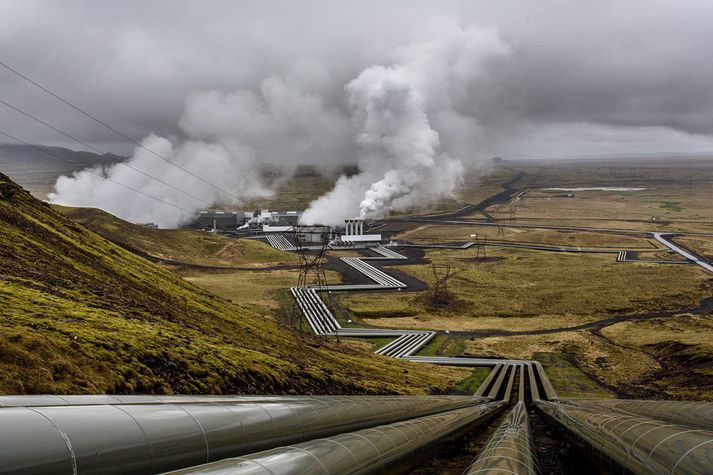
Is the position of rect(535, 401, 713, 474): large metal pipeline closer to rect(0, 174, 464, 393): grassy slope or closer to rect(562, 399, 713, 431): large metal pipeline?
rect(562, 399, 713, 431): large metal pipeline

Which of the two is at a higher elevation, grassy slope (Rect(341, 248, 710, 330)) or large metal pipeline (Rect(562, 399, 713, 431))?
large metal pipeline (Rect(562, 399, 713, 431))


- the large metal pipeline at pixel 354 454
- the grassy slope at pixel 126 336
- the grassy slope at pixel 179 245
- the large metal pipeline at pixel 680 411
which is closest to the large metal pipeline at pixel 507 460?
the large metal pipeline at pixel 354 454

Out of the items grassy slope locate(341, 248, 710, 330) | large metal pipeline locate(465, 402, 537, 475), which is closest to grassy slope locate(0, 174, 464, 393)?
large metal pipeline locate(465, 402, 537, 475)

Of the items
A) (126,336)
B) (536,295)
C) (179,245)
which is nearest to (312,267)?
(536,295)

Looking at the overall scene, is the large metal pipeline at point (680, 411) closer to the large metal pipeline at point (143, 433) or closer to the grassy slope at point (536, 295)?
the large metal pipeline at point (143, 433)

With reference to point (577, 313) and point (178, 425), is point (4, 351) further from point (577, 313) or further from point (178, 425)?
point (577, 313)

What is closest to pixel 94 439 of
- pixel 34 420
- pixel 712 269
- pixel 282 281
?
pixel 34 420

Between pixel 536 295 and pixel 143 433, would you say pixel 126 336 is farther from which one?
pixel 536 295
